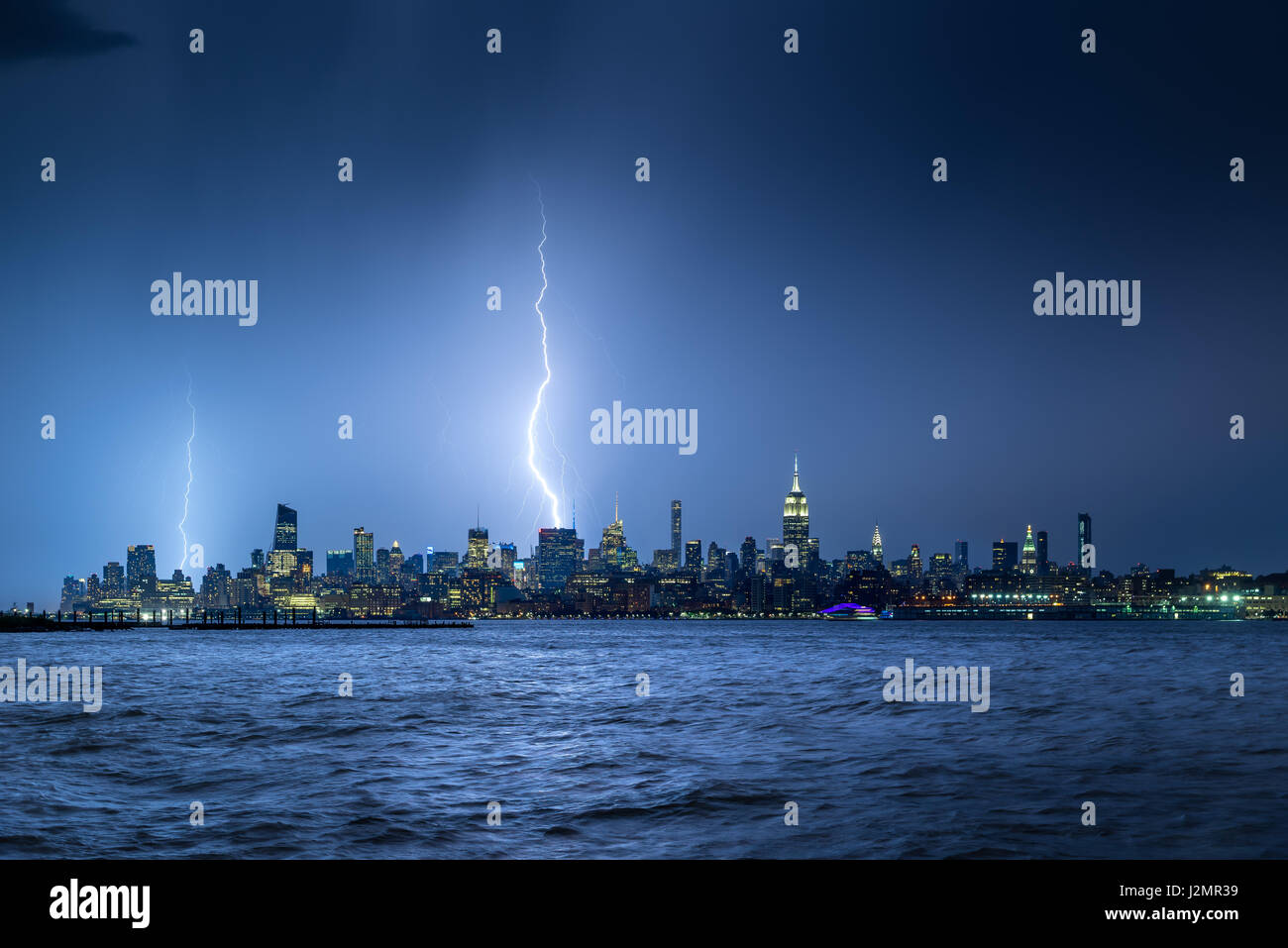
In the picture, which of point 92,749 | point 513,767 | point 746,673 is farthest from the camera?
point 746,673

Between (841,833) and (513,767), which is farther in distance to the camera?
(513,767)

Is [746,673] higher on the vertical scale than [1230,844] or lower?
lower
